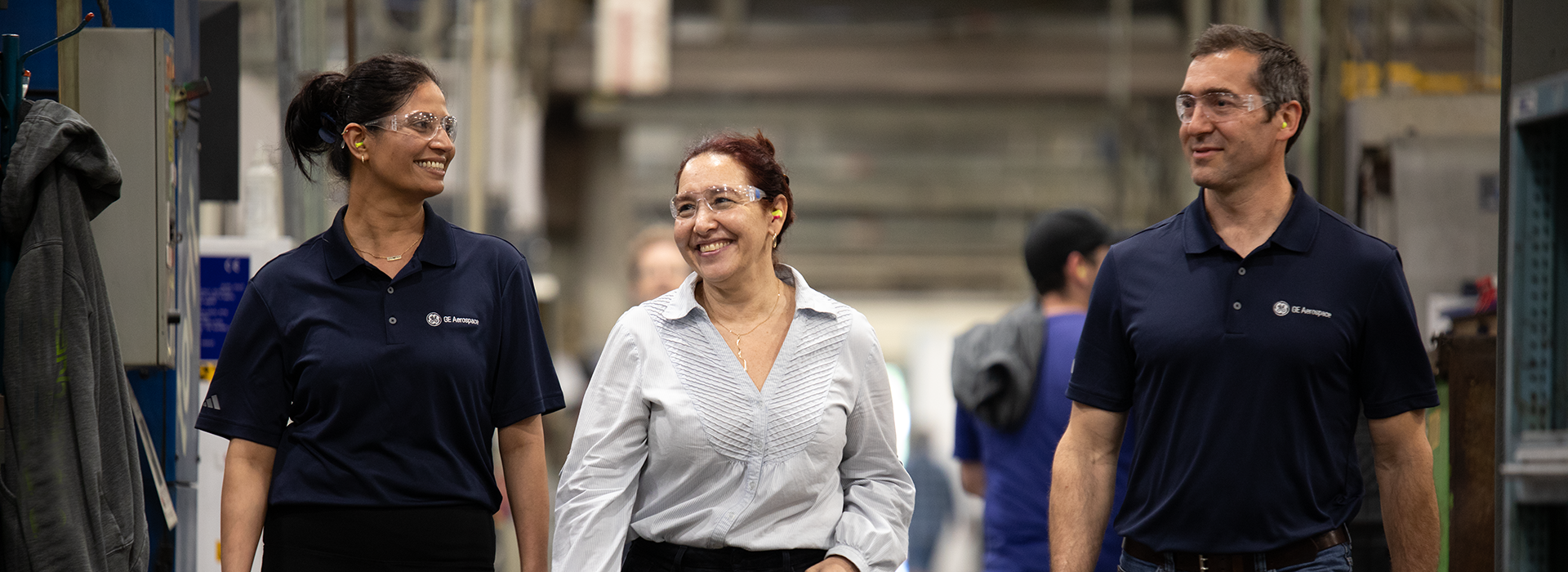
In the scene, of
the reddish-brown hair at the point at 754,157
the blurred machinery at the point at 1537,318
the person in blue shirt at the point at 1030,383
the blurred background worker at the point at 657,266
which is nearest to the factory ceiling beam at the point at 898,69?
the blurred background worker at the point at 657,266

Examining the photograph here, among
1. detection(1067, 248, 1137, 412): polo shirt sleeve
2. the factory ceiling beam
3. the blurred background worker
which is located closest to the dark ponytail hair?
detection(1067, 248, 1137, 412): polo shirt sleeve

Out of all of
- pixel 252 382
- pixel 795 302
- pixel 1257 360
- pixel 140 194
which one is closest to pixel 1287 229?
pixel 1257 360

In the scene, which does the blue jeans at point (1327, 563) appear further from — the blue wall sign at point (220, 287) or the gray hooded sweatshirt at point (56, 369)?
the blue wall sign at point (220, 287)

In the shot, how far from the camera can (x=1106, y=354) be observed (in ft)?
9.74

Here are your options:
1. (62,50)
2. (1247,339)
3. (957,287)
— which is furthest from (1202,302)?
(957,287)

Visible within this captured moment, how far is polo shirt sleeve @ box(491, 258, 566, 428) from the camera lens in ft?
9.80

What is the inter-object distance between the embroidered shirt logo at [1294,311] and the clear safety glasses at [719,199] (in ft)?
3.39

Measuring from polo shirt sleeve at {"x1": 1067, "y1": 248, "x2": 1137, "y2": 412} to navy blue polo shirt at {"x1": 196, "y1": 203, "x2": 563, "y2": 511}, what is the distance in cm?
112

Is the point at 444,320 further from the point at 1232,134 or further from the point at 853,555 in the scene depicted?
the point at 1232,134

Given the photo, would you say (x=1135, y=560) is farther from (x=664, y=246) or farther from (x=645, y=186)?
(x=645, y=186)

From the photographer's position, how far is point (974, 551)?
14914 mm

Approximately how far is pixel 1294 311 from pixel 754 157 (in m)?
1.10

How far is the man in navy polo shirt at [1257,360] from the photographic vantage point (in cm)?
272

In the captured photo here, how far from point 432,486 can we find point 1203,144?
5.39 feet
